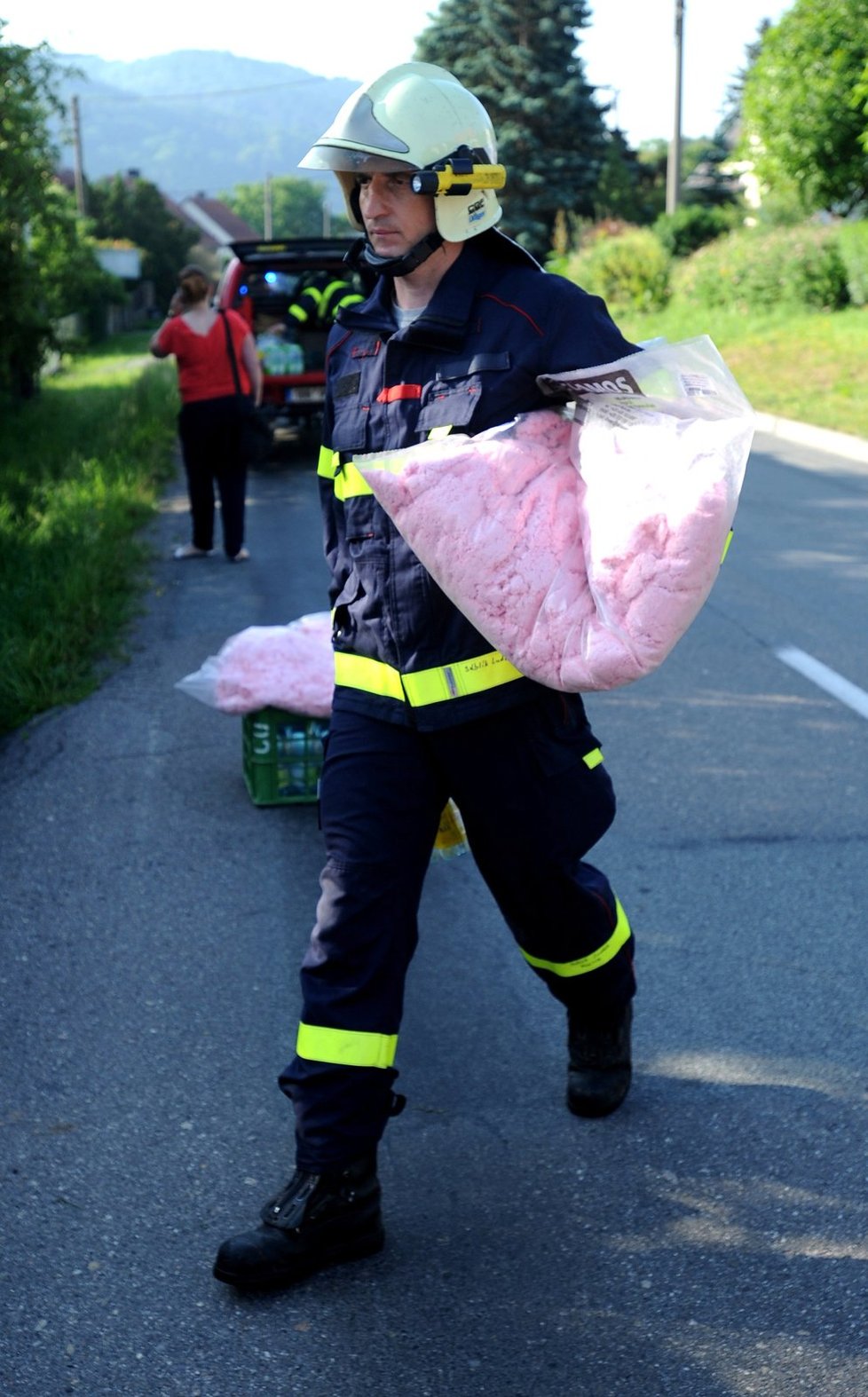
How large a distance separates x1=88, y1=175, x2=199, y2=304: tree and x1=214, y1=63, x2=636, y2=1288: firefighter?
74.7m

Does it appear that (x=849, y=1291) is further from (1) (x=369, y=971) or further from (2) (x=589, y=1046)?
(1) (x=369, y=971)

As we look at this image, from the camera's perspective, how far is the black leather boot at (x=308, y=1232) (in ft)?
9.76

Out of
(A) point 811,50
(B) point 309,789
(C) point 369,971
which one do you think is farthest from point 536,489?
(A) point 811,50

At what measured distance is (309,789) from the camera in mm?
5727

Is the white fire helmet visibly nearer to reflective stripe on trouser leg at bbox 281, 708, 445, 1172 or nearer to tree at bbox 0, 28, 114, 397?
reflective stripe on trouser leg at bbox 281, 708, 445, 1172

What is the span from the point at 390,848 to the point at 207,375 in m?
7.48

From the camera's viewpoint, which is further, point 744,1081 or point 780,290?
point 780,290

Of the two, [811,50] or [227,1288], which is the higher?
[811,50]

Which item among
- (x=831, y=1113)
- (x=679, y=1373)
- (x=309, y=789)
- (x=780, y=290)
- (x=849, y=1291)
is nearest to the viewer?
(x=679, y=1373)

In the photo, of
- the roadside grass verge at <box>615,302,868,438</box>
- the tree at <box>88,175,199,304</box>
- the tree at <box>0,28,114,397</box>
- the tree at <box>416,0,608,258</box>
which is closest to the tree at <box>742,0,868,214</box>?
the roadside grass verge at <box>615,302,868,438</box>

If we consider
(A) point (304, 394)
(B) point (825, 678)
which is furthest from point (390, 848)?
(A) point (304, 394)

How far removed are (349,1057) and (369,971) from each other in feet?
0.53

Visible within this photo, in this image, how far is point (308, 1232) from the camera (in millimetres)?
3016

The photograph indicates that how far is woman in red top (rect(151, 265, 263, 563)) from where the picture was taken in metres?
10.1
